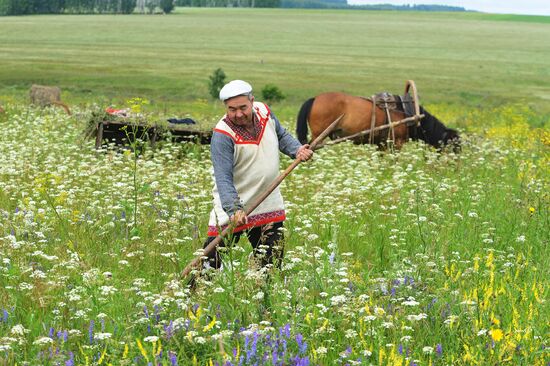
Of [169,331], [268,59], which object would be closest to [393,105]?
[169,331]

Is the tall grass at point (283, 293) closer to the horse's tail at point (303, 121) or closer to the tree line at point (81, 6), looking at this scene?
the horse's tail at point (303, 121)

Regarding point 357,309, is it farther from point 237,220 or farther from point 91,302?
point 91,302

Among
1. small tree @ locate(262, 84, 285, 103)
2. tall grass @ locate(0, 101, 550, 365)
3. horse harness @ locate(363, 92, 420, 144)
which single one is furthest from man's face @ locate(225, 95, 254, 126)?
small tree @ locate(262, 84, 285, 103)

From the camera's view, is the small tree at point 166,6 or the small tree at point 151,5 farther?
the small tree at point 166,6

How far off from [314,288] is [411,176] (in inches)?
292

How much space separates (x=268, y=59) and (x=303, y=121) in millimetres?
67262

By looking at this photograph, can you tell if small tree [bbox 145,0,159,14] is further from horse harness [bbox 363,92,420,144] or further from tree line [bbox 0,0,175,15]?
horse harness [bbox 363,92,420,144]

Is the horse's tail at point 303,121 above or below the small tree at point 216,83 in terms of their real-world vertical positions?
above

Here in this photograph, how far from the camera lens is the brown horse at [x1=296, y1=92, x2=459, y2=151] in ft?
49.5

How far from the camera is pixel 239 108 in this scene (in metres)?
6.08

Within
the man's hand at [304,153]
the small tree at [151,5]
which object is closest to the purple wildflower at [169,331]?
the man's hand at [304,153]

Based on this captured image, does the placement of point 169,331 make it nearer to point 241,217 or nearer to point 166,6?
point 241,217

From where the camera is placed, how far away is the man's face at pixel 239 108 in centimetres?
605

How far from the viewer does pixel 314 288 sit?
545 cm
